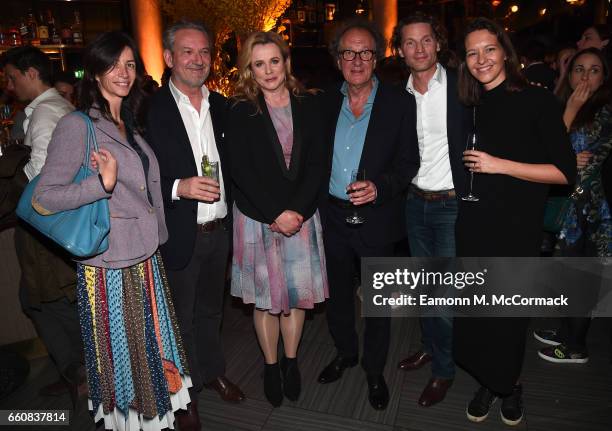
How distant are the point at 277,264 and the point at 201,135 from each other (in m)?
0.79

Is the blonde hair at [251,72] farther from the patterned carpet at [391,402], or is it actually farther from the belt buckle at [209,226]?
the patterned carpet at [391,402]

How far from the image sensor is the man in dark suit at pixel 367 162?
2.34 m

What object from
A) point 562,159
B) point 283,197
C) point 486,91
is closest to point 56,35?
point 283,197

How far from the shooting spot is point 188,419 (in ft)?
7.82

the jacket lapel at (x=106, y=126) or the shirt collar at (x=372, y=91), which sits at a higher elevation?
the shirt collar at (x=372, y=91)

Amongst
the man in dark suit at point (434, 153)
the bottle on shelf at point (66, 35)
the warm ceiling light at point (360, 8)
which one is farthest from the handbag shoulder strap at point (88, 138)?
the warm ceiling light at point (360, 8)

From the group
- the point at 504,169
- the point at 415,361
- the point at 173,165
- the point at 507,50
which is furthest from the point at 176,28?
the point at 415,361

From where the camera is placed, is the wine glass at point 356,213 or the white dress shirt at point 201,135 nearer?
the wine glass at point 356,213

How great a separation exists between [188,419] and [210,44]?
2027mm

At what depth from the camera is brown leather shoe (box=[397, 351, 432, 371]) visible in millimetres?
2887

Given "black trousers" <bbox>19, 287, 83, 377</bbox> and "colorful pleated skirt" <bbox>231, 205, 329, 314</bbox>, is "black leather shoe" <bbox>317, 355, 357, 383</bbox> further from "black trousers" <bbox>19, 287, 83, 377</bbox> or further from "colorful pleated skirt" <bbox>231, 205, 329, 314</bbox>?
"black trousers" <bbox>19, 287, 83, 377</bbox>

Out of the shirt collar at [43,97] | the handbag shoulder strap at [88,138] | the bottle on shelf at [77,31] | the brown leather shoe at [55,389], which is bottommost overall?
the brown leather shoe at [55,389]

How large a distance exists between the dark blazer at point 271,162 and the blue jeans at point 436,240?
622 millimetres

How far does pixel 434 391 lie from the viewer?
8.45 ft
